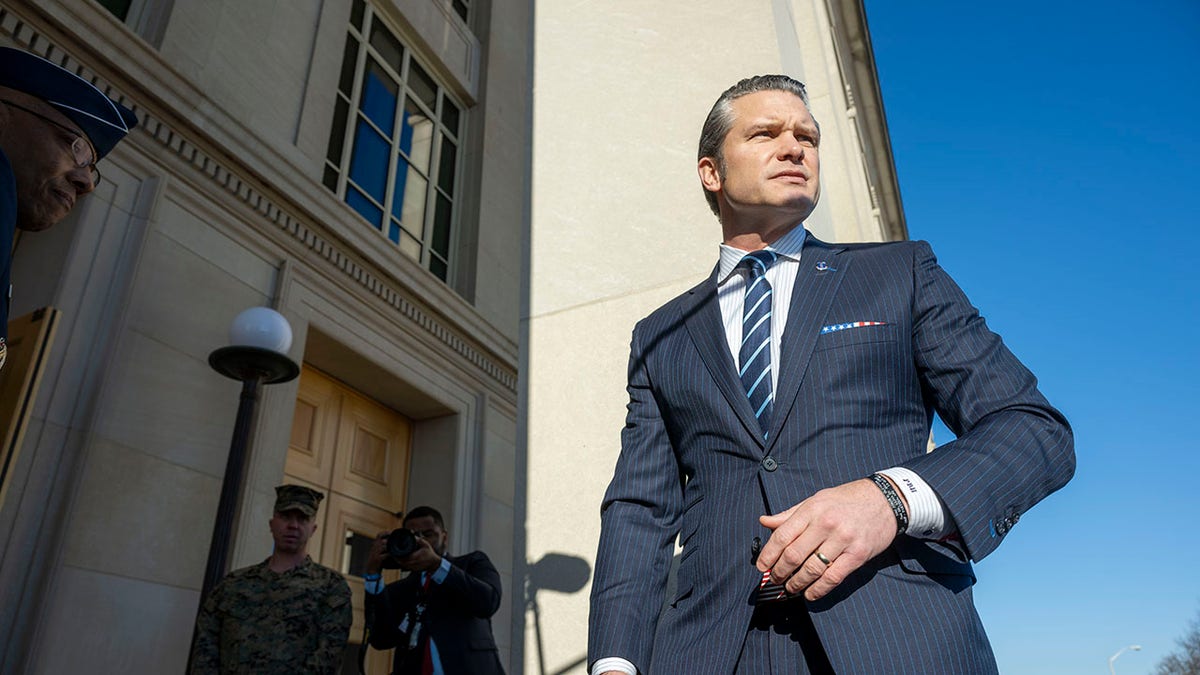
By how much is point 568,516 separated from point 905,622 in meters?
1.64

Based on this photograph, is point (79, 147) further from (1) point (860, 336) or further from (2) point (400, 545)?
(2) point (400, 545)

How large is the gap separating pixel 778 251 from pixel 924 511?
721mm

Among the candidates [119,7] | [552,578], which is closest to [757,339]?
[552,578]

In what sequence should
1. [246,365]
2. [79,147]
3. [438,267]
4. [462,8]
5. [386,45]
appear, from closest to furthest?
1. [79,147]
2. [246,365]
3. [386,45]
4. [438,267]
5. [462,8]

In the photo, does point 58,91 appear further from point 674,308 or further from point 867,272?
point 867,272

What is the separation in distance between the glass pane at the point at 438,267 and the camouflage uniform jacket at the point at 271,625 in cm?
513

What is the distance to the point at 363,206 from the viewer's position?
782cm

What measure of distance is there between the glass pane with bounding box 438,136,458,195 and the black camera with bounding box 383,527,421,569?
20.8 feet

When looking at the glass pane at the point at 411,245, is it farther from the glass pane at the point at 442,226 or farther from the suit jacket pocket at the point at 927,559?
the suit jacket pocket at the point at 927,559

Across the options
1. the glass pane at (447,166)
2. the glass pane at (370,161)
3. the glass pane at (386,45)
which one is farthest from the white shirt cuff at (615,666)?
the glass pane at (447,166)

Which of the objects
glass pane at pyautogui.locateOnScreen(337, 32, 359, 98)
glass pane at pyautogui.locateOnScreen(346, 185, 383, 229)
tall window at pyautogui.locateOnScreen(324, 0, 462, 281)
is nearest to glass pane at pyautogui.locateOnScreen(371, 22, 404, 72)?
tall window at pyautogui.locateOnScreen(324, 0, 462, 281)

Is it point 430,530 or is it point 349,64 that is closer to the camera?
point 430,530

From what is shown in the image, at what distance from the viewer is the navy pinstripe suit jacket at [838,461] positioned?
1.08 m

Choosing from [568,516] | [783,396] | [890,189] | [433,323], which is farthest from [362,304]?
[783,396]
